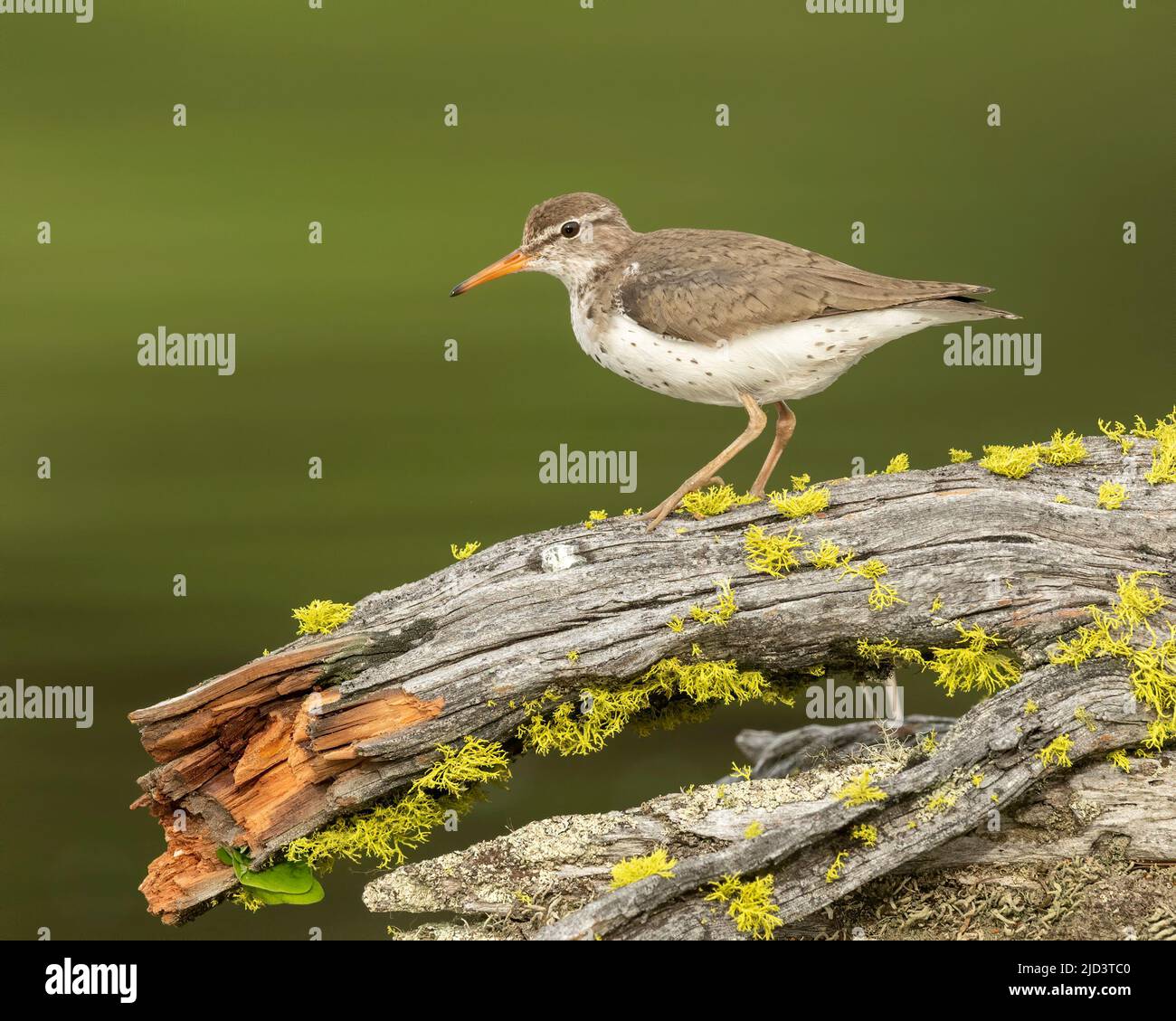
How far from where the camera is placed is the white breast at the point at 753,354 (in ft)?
15.3

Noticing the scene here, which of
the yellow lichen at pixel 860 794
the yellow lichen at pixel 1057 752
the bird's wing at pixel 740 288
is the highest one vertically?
the bird's wing at pixel 740 288

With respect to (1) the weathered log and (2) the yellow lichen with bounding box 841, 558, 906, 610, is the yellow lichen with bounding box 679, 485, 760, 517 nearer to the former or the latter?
(2) the yellow lichen with bounding box 841, 558, 906, 610

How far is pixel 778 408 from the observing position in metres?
5.35

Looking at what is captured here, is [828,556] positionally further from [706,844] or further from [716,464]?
[706,844]

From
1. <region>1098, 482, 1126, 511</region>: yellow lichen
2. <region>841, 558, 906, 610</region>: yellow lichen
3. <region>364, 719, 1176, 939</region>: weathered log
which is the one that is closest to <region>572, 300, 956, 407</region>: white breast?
<region>841, 558, 906, 610</region>: yellow lichen

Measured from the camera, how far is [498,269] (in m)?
5.17

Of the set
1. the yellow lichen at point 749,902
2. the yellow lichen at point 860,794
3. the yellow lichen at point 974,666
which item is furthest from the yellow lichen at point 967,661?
the yellow lichen at point 749,902

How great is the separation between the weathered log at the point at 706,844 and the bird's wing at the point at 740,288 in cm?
168

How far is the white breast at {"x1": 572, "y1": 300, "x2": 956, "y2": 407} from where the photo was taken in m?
4.66

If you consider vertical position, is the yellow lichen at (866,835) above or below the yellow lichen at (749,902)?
above

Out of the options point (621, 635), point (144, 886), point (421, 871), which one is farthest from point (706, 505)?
point (144, 886)

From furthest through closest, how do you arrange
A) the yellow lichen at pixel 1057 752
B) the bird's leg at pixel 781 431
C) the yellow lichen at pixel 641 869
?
the bird's leg at pixel 781 431
the yellow lichen at pixel 1057 752
the yellow lichen at pixel 641 869

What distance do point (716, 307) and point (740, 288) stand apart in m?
0.12

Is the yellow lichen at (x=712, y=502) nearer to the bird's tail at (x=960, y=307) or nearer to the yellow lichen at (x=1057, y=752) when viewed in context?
the bird's tail at (x=960, y=307)
